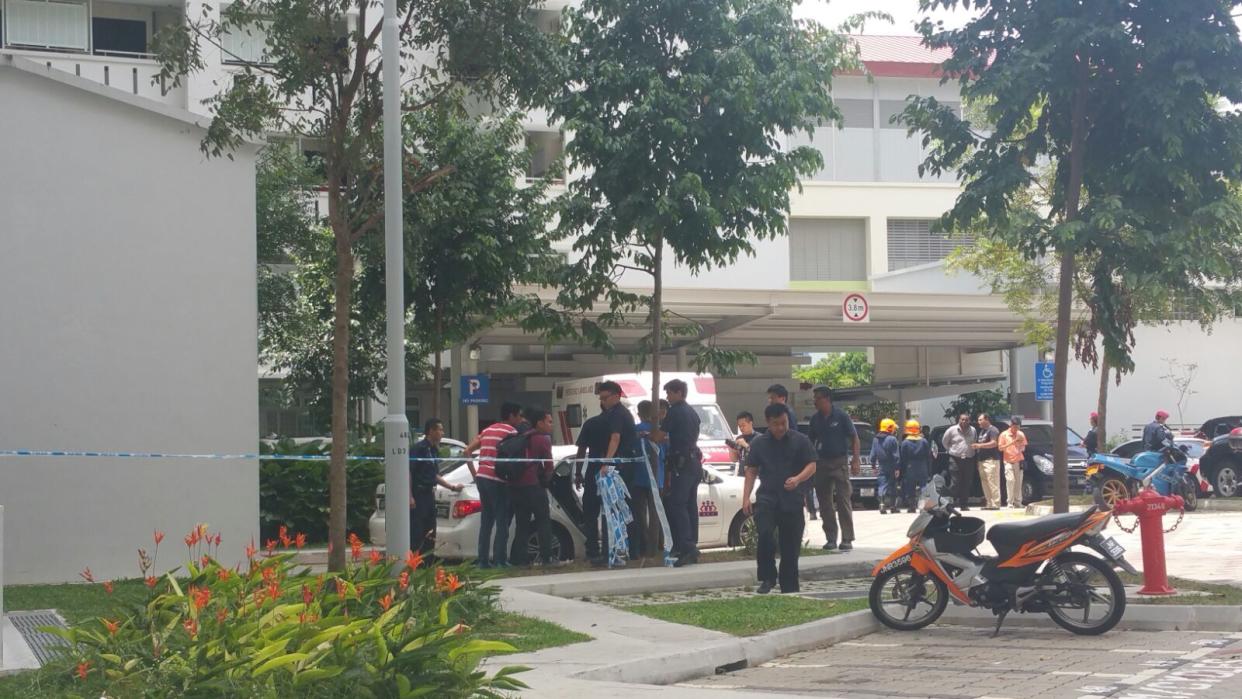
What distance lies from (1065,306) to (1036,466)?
15160mm

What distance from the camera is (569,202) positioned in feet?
53.8

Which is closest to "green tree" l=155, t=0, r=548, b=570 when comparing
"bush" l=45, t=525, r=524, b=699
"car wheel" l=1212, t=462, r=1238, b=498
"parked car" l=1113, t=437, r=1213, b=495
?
"bush" l=45, t=525, r=524, b=699

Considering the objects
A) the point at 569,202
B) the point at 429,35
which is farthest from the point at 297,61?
the point at 569,202

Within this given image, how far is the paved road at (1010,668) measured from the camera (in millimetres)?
8258

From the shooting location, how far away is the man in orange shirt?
25.9 m

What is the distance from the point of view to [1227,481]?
1056 inches

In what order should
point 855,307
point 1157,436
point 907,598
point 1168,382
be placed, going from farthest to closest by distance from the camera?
point 1168,382 < point 855,307 < point 1157,436 < point 907,598

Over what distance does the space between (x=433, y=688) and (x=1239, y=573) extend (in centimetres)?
1076

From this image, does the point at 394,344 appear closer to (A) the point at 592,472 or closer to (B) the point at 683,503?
(A) the point at 592,472

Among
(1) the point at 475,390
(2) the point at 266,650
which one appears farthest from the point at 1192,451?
(2) the point at 266,650

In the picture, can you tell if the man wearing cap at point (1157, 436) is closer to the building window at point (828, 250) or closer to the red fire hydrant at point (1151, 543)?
the red fire hydrant at point (1151, 543)

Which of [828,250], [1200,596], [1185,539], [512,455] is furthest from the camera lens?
[828,250]

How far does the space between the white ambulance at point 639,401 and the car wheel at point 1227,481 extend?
9326 mm

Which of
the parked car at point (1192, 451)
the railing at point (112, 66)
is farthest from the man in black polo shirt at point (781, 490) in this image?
the railing at point (112, 66)
